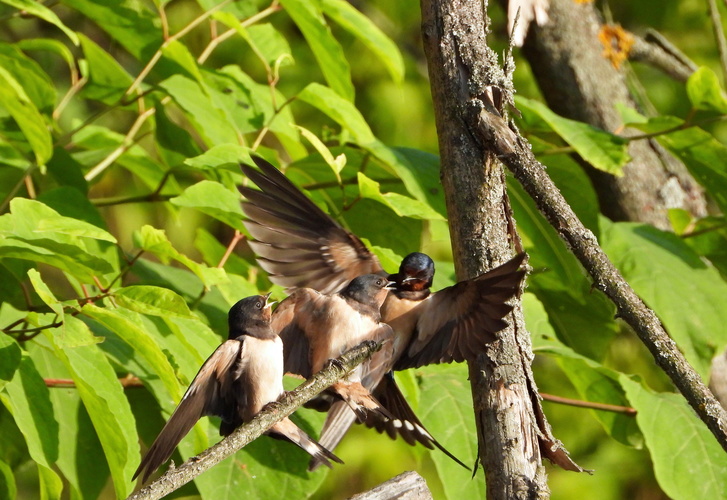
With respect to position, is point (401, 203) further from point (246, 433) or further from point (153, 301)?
point (246, 433)

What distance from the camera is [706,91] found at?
3465 mm

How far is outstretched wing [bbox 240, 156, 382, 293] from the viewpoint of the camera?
101 inches

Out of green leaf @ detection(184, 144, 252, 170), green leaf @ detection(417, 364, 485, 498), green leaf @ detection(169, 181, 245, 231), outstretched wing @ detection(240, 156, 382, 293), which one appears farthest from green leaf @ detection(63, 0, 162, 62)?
green leaf @ detection(417, 364, 485, 498)

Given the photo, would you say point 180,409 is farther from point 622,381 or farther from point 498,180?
point 622,381

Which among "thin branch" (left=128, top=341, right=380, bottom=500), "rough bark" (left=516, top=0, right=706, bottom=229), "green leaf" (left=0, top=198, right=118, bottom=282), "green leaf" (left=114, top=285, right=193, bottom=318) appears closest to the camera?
"thin branch" (left=128, top=341, right=380, bottom=500)

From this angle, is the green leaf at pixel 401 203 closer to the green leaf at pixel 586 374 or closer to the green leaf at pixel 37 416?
the green leaf at pixel 586 374

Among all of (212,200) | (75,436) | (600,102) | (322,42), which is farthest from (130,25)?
(600,102)

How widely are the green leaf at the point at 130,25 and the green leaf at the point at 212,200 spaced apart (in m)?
1.10

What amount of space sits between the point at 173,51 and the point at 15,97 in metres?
0.71

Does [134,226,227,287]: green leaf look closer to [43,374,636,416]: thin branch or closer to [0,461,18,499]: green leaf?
[43,374,636,416]: thin branch

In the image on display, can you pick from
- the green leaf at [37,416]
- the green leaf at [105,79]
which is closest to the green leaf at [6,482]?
the green leaf at [37,416]

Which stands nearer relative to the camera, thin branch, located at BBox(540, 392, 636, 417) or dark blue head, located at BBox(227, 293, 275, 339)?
dark blue head, located at BBox(227, 293, 275, 339)

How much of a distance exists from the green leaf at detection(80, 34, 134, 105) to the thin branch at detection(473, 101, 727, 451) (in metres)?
2.20

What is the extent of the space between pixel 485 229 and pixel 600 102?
2.75 meters
